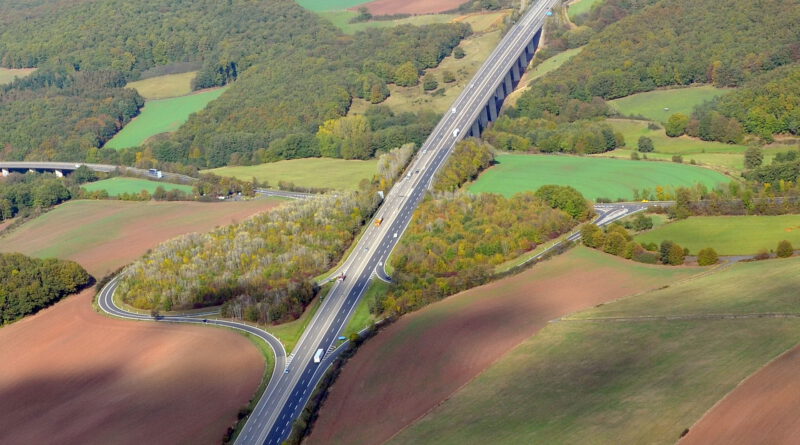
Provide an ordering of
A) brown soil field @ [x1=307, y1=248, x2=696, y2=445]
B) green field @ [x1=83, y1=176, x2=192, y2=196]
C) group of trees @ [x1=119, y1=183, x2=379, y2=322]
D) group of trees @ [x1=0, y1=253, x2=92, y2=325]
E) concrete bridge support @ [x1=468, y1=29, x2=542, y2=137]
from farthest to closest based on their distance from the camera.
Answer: concrete bridge support @ [x1=468, y1=29, x2=542, y2=137] < green field @ [x1=83, y1=176, x2=192, y2=196] < group of trees @ [x1=0, y1=253, x2=92, y2=325] < group of trees @ [x1=119, y1=183, x2=379, y2=322] < brown soil field @ [x1=307, y1=248, x2=696, y2=445]

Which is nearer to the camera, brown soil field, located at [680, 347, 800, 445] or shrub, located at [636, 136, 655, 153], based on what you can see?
brown soil field, located at [680, 347, 800, 445]

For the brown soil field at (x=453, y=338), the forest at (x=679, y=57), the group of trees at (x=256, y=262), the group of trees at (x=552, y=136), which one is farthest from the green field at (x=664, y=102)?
the brown soil field at (x=453, y=338)

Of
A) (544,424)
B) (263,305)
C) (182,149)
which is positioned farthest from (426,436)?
(182,149)

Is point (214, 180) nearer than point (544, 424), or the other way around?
point (544, 424)

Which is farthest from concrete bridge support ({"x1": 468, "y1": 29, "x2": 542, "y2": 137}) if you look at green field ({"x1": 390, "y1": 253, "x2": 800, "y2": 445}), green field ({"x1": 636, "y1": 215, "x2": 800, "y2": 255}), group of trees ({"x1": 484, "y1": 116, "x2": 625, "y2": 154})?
green field ({"x1": 390, "y1": 253, "x2": 800, "y2": 445})

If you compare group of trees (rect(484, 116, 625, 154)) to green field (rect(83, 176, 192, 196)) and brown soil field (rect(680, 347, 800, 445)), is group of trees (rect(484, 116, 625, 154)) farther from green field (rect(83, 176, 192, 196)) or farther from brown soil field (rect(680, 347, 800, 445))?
brown soil field (rect(680, 347, 800, 445))

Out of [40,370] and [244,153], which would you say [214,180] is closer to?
[244,153]

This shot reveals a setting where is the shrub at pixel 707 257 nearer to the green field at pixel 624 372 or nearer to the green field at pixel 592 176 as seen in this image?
the green field at pixel 624 372
